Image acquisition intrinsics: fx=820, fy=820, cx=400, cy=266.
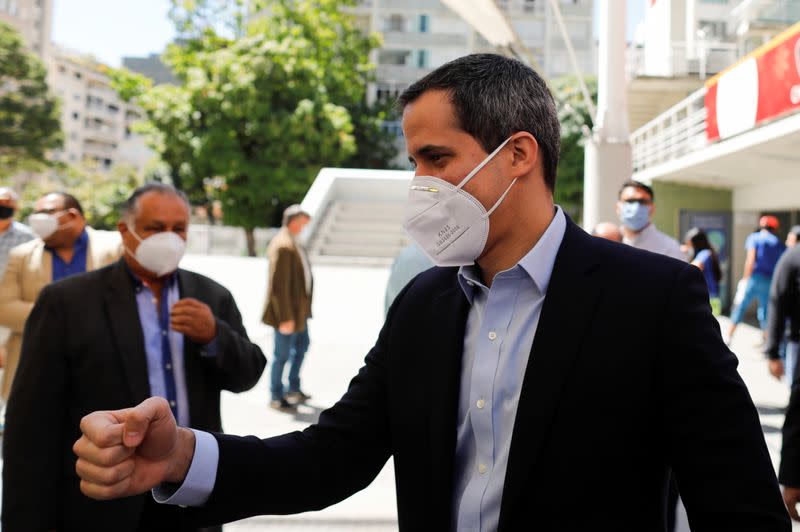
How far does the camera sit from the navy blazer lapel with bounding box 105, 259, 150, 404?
2.92 metres

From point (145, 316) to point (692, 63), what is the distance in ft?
76.9

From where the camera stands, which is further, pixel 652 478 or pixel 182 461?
pixel 182 461

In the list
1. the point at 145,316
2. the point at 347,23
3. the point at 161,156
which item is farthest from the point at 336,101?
the point at 145,316

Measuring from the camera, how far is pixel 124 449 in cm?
149

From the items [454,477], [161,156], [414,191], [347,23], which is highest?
[347,23]

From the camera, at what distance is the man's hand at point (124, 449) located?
57.0 inches

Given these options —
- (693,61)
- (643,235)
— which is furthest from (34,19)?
(643,235)

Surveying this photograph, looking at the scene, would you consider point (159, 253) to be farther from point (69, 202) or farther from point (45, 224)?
point (69, 202)

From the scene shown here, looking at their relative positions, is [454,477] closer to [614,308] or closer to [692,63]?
[614,308]

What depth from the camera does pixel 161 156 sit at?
3666 centimetres

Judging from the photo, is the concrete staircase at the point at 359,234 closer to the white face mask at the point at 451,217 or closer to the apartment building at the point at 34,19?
the white face mask at the point at 451,217

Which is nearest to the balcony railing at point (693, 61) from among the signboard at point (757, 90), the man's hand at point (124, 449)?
the signboard at point (757, 90)

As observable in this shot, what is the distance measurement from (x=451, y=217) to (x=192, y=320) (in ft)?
4.66

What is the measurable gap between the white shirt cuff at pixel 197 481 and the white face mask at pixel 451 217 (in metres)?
0.65
